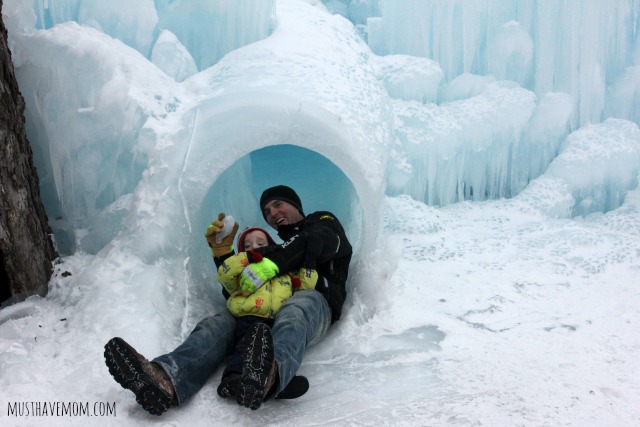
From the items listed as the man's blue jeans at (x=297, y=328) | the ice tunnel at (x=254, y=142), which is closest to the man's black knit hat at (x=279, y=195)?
the ice tunnel at (x=254, y=142)

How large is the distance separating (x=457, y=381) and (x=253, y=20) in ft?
8.18

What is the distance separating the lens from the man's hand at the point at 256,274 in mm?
2371

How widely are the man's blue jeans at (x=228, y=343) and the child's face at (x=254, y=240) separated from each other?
0.31m

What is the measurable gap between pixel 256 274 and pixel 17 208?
112 centimetres

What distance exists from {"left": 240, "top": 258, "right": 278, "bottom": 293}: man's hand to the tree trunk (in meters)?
1.01

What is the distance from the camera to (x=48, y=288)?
2.71m

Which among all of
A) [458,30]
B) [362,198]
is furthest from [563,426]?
[458,30]

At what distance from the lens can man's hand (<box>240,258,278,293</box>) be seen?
93.4 inches

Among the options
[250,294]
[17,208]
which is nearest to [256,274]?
[250,294]

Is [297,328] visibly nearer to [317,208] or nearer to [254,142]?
[254,142]

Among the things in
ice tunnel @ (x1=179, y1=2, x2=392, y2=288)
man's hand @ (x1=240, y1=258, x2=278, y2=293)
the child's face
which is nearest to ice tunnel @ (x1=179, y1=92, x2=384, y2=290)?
ice tunnel @ (x1=179, y1=2, x2=392, y2=288)

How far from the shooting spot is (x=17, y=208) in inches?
100

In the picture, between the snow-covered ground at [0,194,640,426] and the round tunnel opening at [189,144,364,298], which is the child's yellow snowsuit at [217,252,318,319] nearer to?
the snow-covered ground at [0,194,640,426]

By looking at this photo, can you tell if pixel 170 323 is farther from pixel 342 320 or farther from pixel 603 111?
pixel 603 111
